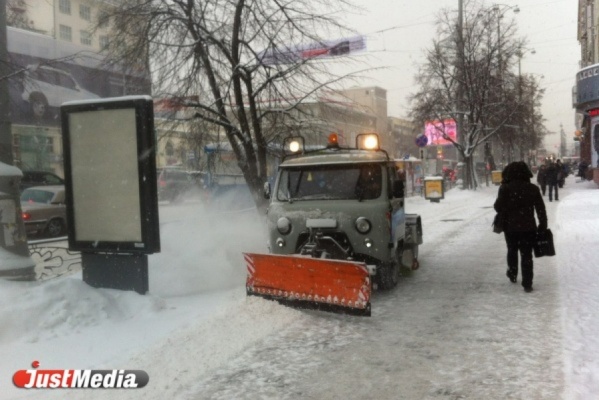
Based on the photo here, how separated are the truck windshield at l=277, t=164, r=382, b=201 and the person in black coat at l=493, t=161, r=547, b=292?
187cm

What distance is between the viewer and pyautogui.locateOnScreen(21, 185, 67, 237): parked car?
17.1 meters

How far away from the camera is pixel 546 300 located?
765 centimetres

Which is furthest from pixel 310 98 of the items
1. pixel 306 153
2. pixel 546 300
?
pixel 546 300

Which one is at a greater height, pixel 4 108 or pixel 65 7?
pixel 65 7

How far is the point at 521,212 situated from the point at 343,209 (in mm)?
2519

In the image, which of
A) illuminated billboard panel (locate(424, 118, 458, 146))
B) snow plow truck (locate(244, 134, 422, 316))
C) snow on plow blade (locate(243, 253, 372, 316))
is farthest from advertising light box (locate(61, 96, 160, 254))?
illuminated billboard panel (locate(424, 118, 458, 146))

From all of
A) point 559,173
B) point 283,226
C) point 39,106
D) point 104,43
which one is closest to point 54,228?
point 104,43

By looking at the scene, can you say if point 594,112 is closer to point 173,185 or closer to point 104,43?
point 173,185

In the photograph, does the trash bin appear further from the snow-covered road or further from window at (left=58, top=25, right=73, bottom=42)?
window at (left=58, top=25, right=73, bottom=42)

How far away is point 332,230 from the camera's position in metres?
7.93

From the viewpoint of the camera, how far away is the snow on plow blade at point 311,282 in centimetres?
653

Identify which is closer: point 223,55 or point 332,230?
point 332,230

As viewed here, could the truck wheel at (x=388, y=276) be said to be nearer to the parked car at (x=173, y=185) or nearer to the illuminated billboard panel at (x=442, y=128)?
the parked car at (x=173, y=185)

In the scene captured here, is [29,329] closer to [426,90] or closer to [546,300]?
[546,300]
